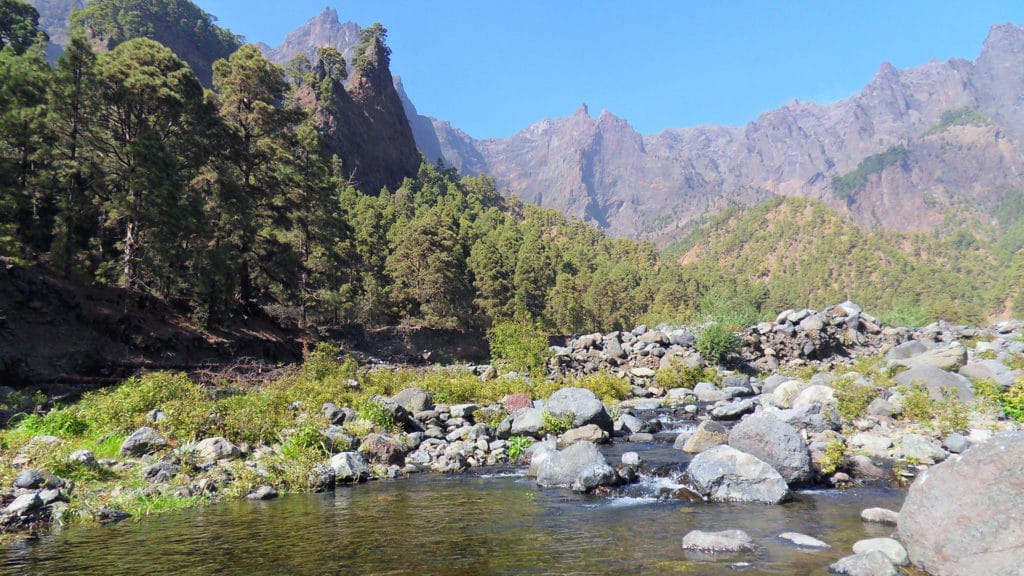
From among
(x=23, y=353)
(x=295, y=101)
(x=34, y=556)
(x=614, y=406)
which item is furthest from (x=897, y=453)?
(x=295, y=101)

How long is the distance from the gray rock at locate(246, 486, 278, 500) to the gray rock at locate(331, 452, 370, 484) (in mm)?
1498

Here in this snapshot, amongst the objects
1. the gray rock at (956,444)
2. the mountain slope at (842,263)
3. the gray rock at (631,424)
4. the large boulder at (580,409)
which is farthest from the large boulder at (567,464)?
the mountain slope at (842,263)

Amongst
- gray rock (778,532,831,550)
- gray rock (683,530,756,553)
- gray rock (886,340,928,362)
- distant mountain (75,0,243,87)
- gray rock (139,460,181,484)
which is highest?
distant mountain (75,0,243,87)

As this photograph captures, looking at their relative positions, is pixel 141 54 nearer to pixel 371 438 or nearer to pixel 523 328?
pixel 523 328

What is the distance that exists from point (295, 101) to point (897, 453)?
322 feet

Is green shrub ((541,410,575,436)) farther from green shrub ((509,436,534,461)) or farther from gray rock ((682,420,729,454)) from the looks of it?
gray rock ((682,420,729,454))

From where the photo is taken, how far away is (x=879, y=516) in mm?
9008

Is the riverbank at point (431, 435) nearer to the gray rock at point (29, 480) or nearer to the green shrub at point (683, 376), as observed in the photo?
the gray rock at point (29, 480)

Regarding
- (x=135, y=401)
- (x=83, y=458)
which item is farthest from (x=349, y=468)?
(x=135, y=401)

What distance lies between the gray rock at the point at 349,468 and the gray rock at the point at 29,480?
5585mm

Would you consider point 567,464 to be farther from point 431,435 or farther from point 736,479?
point 431,435

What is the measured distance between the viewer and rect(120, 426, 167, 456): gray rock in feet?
43.7

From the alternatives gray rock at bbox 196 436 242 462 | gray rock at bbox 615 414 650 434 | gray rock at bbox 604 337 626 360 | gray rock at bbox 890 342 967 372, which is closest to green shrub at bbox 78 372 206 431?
gray rock at bbox 196 436 242 462

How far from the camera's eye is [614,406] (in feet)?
82.4
